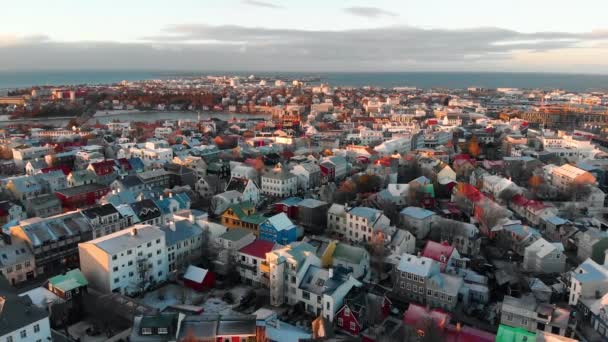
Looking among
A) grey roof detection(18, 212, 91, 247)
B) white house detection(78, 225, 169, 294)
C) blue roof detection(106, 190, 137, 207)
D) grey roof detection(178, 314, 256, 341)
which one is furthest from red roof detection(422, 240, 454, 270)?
blue roof detection(106, 190, 137, 207)

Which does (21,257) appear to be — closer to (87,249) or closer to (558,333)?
(87,249)

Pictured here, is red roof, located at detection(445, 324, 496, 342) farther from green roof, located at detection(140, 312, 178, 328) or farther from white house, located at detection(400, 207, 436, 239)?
white house, located at detection(400, 207, 436, 239)

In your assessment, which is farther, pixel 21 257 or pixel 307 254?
pixel 21 257

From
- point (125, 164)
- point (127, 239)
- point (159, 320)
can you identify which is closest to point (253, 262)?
point (127, 239)

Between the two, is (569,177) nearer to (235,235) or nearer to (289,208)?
(289,208)

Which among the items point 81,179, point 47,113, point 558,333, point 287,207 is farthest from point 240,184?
point 47,113

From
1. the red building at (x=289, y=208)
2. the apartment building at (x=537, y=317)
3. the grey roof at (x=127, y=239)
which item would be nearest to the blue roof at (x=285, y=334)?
the apartment building at (x=537, y=317)
